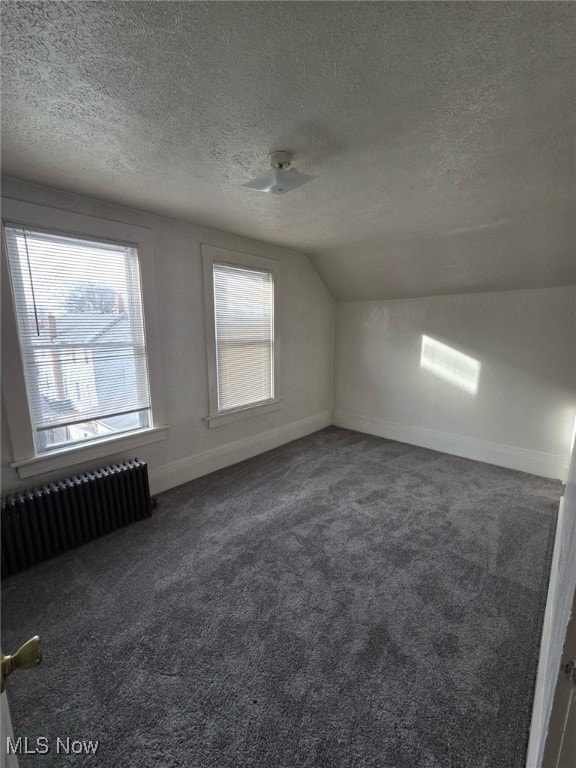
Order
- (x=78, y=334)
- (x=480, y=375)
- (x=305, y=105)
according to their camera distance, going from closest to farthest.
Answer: (x=305, y=105) < (x=78, y=334) < (x=480, y=375)

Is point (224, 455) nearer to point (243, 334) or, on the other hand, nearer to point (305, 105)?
point (243, 334)

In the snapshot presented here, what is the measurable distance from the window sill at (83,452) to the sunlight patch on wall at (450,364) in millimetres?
3075

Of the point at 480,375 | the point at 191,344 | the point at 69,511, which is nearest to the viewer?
the point at 69,511

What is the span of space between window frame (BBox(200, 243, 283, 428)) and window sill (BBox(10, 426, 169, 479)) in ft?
1.90

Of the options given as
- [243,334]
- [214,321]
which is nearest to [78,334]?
[214,321]

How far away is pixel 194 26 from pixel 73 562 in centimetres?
276

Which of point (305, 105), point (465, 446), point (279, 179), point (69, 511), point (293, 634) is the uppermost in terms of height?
point (305, 105)

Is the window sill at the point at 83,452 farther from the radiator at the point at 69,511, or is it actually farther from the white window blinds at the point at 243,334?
the white window blinds at the point at 243,334

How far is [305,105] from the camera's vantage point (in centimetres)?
128

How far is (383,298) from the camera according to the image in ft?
13.5

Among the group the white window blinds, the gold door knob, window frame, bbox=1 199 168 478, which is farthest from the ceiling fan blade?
the gold door knob

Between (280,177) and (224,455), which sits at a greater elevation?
(280,177)

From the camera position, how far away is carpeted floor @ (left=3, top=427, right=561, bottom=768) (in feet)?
3.86

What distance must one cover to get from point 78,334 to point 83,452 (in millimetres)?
884
